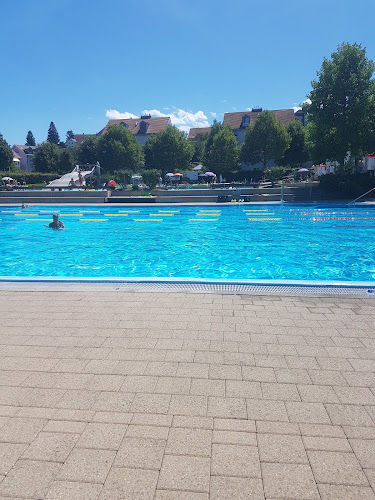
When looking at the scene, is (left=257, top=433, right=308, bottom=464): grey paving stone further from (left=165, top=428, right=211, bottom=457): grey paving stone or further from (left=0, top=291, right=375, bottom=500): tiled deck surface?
(left=165, top=428, right=211, bottom=457): grey paving stone

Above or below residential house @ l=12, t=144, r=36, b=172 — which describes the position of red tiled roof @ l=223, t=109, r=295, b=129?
above

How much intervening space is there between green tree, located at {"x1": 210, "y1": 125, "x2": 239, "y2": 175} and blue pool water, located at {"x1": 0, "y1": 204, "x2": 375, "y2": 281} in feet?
79.0

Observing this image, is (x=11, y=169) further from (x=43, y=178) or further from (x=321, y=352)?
(x=321, y=352)

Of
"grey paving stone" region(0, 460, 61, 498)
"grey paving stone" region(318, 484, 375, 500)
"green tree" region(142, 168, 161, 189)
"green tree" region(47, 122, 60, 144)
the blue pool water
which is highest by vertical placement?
"green tree" region(47, 122, 60, 144)

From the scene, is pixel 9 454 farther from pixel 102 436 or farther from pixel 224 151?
pixel 224 151

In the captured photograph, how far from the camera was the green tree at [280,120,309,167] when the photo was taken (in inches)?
1927

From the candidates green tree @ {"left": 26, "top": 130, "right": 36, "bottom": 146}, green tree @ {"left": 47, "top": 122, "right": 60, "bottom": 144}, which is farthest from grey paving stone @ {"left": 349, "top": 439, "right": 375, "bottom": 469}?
green tree @ {"left": 26, "top": 130, "right": 36, "bottom": 146}

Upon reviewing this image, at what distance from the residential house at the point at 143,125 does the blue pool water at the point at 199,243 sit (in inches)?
1890

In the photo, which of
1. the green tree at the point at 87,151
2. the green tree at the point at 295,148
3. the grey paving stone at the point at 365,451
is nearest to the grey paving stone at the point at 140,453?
the grey paving stone at the point at 365,451

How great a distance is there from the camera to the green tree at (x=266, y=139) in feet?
147

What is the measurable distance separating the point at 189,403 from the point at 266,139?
4600 cm

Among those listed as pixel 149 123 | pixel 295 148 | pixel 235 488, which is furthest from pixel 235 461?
pixel 149 123

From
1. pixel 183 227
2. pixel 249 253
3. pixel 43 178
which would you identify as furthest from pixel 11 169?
pixel 249 253

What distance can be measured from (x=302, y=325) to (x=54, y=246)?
463 inches
